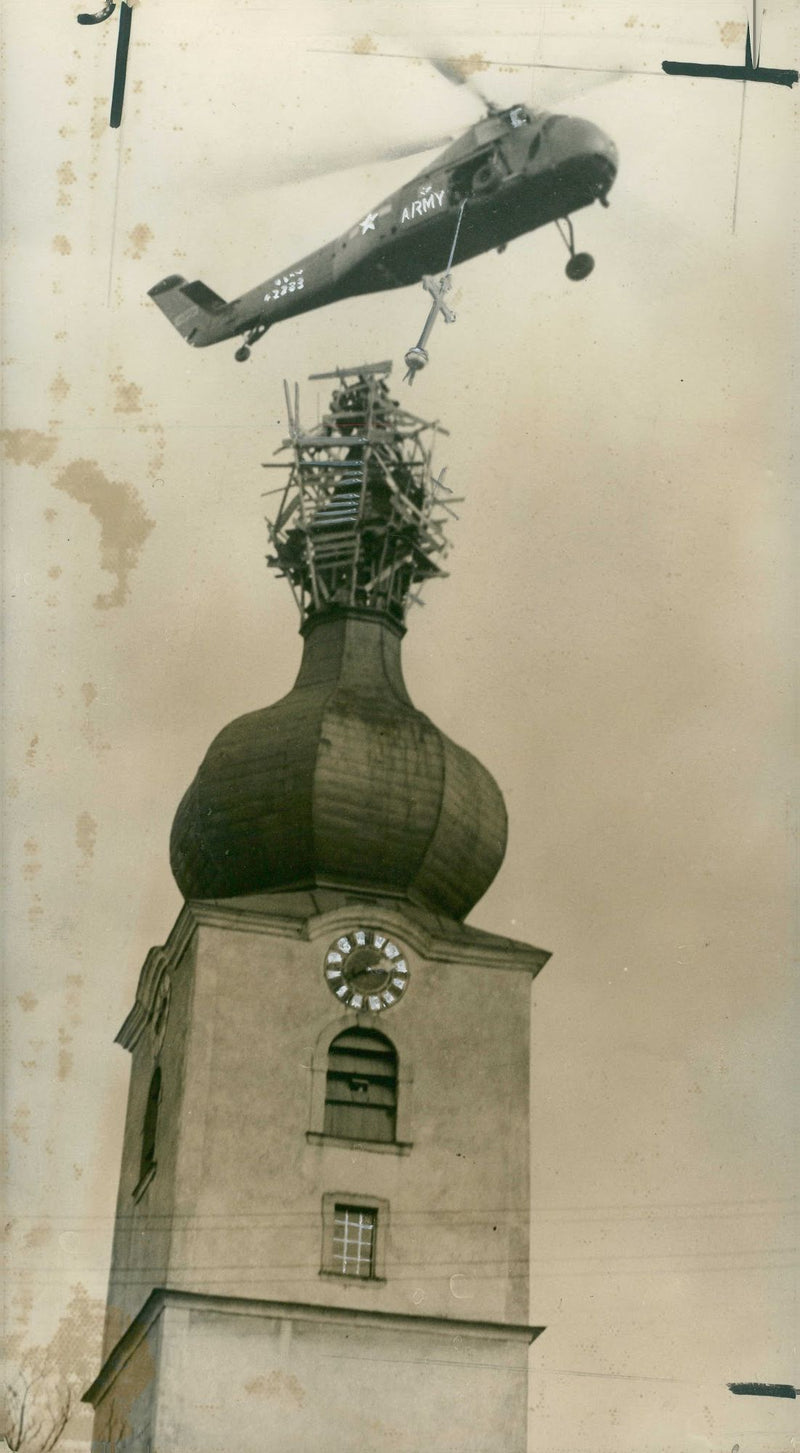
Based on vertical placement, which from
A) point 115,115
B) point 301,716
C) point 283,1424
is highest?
point 115,115

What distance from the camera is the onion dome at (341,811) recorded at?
38719 millimetres

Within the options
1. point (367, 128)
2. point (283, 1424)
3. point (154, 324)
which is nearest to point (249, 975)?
point (283, 1424)

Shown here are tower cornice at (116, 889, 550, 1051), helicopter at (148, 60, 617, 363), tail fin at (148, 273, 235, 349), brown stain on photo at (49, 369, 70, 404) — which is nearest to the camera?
brown stain on photo at (49, 369, 70, 404)

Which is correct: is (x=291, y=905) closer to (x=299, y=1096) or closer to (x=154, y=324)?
(x=299, y=1096)

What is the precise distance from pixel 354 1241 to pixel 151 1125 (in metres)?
3.94

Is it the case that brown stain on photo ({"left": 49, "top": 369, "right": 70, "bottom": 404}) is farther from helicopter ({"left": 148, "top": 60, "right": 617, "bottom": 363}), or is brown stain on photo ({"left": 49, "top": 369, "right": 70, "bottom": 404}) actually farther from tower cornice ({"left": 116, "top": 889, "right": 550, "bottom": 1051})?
tower cornice ({"left": 116, "top": 889, "right": 550, "bottom": 1051})

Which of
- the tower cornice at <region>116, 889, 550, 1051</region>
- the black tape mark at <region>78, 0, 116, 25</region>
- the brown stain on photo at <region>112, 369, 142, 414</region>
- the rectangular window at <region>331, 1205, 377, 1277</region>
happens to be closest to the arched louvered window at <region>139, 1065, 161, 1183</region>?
the tower cornice at <region>116, 889, 550, 1051</region>

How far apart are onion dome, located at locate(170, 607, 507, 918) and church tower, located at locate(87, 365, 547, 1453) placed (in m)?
0.04

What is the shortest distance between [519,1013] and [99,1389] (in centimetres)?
776

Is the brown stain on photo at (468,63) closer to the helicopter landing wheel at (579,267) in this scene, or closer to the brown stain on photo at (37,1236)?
the helicopter landing wheel at (579,267)

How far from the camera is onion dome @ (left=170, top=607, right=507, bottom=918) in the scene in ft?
127

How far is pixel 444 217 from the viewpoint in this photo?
119 ft

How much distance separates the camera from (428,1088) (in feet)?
121

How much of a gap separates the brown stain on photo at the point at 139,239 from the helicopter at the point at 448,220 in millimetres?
1293
